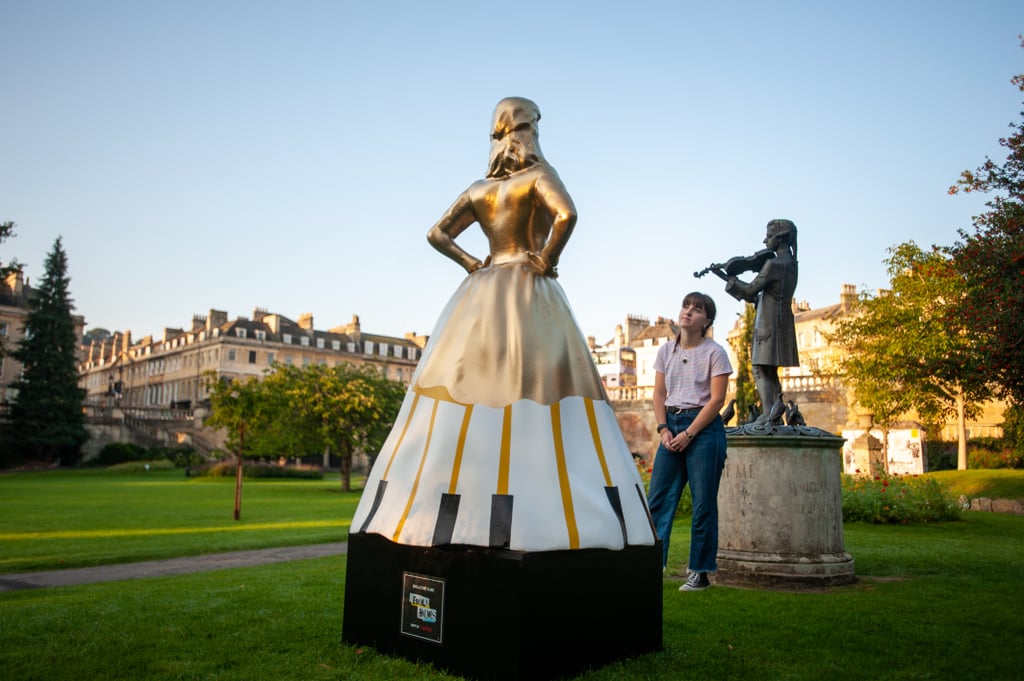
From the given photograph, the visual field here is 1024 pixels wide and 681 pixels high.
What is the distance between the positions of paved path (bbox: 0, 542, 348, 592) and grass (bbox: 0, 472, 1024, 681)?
707 millimetres

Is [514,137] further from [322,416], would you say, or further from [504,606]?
[322,416]

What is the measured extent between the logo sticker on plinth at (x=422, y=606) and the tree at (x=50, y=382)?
196 feet

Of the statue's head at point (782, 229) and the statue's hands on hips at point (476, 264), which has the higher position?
the statue's head at point (782, 229)

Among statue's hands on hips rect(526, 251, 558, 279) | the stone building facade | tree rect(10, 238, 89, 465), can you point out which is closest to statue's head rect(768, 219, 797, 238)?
statue's hands on hips rect(526, 251, 558, 279)

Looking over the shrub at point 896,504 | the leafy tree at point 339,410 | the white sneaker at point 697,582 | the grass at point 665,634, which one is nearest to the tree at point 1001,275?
the shrub at point 896,504

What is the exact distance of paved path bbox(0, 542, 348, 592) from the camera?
869 centimetres

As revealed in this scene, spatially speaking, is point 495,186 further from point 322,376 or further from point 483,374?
point 322,376

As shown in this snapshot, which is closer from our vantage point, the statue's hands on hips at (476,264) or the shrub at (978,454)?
the statue's hands on hips at (476,264)

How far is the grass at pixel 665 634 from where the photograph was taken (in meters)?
4.25

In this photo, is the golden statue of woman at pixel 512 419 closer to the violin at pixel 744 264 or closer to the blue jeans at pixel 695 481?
Result: the blue jeans at pixel 695 481

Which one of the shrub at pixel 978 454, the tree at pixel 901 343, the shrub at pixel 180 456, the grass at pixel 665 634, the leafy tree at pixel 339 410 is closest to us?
the grass at pixel 665 634

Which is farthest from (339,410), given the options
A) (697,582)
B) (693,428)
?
(693,428)

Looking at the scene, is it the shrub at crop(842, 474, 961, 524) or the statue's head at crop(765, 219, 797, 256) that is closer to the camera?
the statue's head at crop(765, 219, 797, 256)

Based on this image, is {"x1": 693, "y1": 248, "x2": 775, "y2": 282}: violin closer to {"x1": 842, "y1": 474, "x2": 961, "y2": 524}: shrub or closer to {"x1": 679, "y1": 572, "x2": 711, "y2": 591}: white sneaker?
{"x1": 679, "y1": 572, "x2": 711, "y2": 591}: white sneaker
